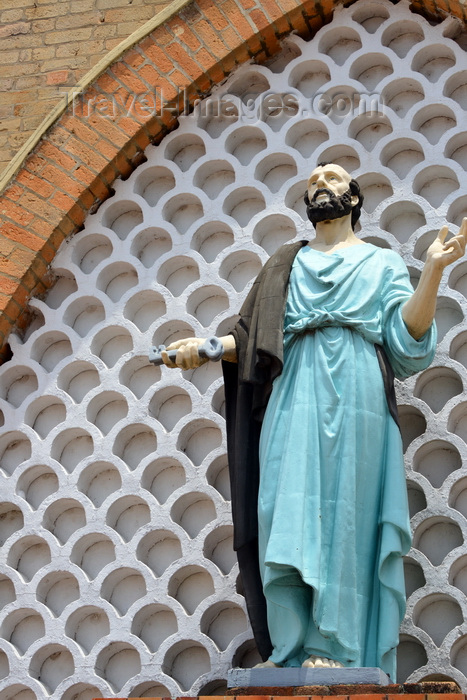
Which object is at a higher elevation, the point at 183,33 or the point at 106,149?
the point at 183,33

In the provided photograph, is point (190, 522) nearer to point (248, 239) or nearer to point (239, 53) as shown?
point (248, 239)

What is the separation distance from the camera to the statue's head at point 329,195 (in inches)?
218

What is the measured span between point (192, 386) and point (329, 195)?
1.16 meters

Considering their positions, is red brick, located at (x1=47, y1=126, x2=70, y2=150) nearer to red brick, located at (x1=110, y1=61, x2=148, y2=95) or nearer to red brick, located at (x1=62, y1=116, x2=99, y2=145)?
red brick, located at (x1=62, y1=116, x2=99, y2=145)

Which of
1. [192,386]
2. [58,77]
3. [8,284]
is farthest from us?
[58,77]

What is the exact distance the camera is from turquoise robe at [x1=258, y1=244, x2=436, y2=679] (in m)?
4.87

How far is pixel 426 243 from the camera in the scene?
6250 millimetres

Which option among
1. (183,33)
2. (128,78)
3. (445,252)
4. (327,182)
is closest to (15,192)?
(128,78)

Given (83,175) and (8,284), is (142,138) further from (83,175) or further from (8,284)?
(8,284)

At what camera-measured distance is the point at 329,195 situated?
5559 mm

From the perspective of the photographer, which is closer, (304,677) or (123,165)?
(304,677)

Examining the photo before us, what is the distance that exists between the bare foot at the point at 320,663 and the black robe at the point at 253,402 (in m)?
0.33

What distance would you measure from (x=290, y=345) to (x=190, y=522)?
1179 mm

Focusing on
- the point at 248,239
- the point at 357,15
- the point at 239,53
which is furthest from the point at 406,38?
the point at 248,239
